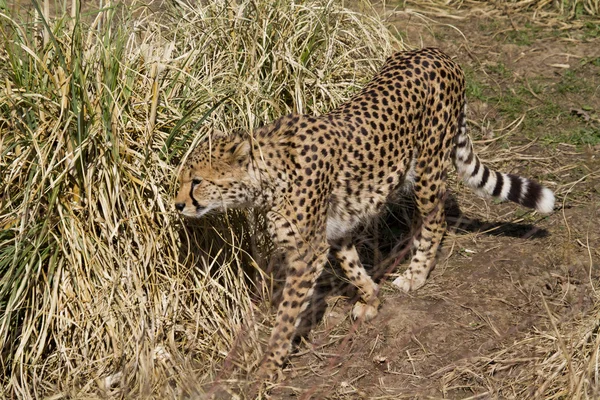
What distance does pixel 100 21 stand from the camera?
461cm

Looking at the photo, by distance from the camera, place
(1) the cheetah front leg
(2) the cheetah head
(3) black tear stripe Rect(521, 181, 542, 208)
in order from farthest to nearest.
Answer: (3) black tear stripe Rect(521, 181, 542, 208) → (1) the cheetah front leg → (2) the cheetah head

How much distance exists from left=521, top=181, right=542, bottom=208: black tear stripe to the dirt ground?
170 mm

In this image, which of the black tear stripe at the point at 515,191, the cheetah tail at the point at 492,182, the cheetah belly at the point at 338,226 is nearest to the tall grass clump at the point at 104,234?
the cheetah belly at the point at 338,226

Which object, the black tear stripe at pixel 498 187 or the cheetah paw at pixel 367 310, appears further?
the black tear stripe at pixel 498 187

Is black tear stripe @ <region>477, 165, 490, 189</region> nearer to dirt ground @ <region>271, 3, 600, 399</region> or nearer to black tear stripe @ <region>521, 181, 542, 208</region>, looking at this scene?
black tear stripe @ <region>521, 181, 542, 208</region>

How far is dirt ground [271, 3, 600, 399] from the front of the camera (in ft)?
14.7

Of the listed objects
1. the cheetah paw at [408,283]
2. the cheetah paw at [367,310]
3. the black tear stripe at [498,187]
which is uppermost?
the black tear stripe at [498,187]

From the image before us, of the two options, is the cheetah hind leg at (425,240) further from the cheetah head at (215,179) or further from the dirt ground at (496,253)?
the cheetah head at (215,179)

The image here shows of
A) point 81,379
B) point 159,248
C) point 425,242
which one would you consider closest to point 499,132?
point 425,242

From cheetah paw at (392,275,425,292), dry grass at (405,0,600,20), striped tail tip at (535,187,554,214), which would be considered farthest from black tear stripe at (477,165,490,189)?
dry grass at (405,0,600,20)

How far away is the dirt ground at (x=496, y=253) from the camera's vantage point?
447 cm

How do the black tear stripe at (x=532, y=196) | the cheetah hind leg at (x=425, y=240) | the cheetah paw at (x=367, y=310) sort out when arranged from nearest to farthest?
the cheetah paw at (x=367, y=310) → the cheetah hind leg at (x=425, y=240) → the black tear stripe at (x=532, y=196)

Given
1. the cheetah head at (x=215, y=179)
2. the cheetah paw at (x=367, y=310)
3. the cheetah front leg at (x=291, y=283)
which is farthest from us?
the cheetah paw at (x=367, y=310)

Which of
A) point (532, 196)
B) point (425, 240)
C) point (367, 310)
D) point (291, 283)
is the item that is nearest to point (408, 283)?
point (425, 240)
